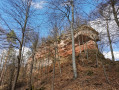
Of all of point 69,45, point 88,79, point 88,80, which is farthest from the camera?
point 69,45

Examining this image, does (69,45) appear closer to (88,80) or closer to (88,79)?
(88,79)

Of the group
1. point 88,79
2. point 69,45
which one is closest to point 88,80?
point 88,79

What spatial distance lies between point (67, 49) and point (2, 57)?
1587cm

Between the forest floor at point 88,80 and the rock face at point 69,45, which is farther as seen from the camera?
the rock face at point 69,45

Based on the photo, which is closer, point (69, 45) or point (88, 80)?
point (88, 80)

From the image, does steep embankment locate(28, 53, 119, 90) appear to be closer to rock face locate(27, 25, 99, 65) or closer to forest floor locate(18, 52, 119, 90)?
forest floor locate(18, 52, 119, 90)

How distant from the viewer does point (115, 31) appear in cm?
468

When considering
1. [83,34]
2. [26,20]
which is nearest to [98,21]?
[26,20]

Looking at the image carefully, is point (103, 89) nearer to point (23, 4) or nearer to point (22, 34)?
point (22, 34)

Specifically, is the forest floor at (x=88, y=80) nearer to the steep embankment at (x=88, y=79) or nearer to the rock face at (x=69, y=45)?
the steep embankment at (x=88, y=79)

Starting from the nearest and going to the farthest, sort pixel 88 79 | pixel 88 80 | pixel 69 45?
pixel 88 80
pixel 88 79
pixel 69 45

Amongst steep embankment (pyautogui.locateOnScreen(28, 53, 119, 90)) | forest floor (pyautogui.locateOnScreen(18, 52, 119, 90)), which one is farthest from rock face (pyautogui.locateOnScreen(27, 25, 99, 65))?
forest floor (pyautogui.locateOnScreen(18, 52, 119, 90))

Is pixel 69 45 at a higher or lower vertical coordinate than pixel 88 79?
higher

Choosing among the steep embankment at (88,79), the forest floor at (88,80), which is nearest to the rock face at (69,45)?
the steep embankment at (88,79)
